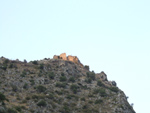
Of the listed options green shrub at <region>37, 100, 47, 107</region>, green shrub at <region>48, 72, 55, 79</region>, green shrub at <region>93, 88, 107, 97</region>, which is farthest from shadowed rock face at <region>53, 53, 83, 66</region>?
green shrub at <region>37, 100, 47, 107</region>

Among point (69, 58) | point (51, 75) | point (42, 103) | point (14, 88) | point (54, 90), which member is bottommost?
point (42, 103)

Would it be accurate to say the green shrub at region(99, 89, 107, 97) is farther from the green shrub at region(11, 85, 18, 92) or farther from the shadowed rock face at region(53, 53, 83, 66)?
the shadowed rock face at region(53, 53, 83, 66)

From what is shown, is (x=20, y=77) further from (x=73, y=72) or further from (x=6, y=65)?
(x=73, y=72)

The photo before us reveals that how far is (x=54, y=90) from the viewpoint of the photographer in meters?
87.6

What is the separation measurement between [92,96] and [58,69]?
2157 centimetres

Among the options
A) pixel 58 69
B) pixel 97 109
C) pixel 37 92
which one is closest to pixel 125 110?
pixel 97 109

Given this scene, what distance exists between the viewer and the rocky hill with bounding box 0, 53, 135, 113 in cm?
7475

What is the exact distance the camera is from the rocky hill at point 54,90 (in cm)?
7475

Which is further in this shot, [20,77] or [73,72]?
[73,72]

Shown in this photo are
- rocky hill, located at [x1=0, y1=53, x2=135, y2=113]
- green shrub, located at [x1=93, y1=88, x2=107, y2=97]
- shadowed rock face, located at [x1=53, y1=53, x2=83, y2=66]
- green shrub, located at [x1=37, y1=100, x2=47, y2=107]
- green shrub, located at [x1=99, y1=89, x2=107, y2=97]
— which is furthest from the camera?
shadowed rock face, located at [x1=53, y1=53, x2=83, y2=66]

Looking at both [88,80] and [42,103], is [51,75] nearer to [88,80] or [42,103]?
[88,80]

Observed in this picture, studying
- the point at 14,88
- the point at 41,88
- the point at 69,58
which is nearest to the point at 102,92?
the point at 41,88

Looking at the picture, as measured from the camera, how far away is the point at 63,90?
89312 mm

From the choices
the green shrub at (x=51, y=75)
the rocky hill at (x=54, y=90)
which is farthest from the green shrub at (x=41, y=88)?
the green shrub at (x=51, y=75)
